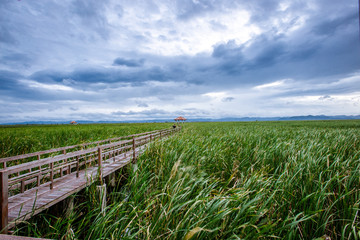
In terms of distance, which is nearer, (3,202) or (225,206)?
(225,206)

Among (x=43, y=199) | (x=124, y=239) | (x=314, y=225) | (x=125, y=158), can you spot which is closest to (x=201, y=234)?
(x=124, y=239)

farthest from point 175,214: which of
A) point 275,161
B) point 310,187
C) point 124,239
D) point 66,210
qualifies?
point 275,161

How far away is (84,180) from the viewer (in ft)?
15.8

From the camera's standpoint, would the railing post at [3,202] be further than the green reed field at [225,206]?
Yes

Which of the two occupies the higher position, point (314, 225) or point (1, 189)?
point (1, 189)

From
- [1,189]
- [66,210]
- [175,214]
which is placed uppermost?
[1,189]

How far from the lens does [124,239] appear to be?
221cm

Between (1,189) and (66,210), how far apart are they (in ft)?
7.44

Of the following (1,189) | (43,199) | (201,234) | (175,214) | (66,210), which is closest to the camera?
(201,234)

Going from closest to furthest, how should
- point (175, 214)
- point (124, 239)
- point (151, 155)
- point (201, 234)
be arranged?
point (124, 239)
point (201, 234)
point (175, 214)
point (151, 155)

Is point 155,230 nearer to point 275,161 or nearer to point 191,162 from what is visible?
point 191,162

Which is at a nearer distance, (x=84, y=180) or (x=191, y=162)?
(x=84, y=180)

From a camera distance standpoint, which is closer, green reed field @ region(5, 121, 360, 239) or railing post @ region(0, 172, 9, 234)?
green reed field @ region(5, 121, 360, 239)

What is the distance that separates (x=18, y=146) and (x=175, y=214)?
13.0 metres
